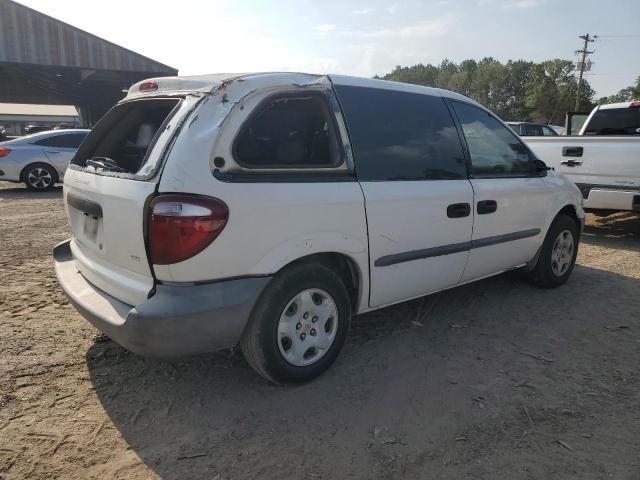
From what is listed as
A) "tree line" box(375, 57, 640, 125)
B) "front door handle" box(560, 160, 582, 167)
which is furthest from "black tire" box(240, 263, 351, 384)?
"tree line" box(375, 57, 640, 125)

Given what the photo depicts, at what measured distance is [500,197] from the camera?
3.98 metres

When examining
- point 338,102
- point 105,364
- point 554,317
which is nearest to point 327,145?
point 338,102

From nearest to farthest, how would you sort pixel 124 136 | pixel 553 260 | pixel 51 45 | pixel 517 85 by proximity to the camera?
pixel 124 136, pixel 553 260, pixel 51 45, pixel 517 85

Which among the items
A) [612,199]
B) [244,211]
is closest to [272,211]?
[244,211]

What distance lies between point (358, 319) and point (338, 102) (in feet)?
5.91

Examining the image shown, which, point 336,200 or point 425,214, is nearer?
point 336,200

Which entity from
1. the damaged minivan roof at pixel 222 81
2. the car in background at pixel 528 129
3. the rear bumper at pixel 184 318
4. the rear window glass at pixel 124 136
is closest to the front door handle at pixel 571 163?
the damaged minivan roof at pixel 222 81

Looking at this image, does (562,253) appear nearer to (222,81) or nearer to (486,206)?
(486,206)

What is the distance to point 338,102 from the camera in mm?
3084

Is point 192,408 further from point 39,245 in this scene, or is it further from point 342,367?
point 39,245

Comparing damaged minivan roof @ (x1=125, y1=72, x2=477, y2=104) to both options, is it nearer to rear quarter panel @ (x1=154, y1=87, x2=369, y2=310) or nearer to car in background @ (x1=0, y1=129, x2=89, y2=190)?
rear quarter panel @ (x1=154, y1=87, x2=369, y2=310)

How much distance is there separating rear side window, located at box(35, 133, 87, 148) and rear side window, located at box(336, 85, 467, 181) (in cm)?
981

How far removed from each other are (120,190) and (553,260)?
4.01 meters

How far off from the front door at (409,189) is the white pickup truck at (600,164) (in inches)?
145
